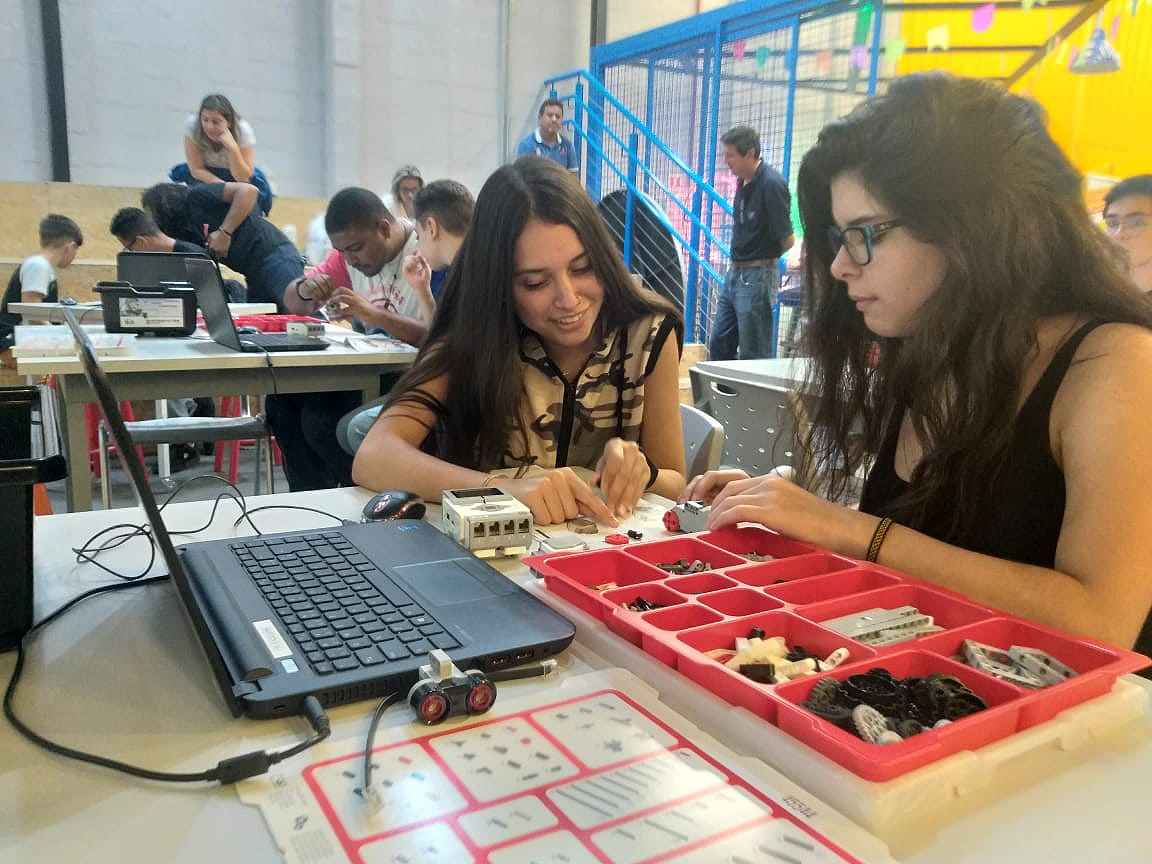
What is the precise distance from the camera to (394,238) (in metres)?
3.05

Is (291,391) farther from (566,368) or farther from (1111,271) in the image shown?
(1111,271)

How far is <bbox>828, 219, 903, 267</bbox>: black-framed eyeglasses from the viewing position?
3.16ft

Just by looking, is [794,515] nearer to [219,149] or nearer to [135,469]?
[135,469]

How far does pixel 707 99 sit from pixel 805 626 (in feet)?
16.6

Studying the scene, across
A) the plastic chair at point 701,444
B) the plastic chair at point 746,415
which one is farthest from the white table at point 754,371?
the plastic chair at point 701,444

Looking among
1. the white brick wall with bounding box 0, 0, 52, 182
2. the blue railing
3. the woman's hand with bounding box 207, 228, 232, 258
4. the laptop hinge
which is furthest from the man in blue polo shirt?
the laptop hinge

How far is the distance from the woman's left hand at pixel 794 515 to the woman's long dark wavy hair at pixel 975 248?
17 centimetres

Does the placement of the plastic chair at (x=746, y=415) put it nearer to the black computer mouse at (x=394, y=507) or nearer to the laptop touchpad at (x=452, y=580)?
the black computer mouse at (x=394, y=507)

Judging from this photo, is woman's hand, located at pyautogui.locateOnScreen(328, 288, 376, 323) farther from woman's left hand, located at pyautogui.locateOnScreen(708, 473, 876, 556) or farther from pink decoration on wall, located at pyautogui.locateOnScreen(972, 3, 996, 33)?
pink decoration on wall, located at pyautogui.locateOnScreen(972, 3, 996, 33)

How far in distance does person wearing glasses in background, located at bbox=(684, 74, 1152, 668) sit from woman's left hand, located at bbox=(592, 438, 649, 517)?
0.21 metres

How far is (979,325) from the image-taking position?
3.09 feet

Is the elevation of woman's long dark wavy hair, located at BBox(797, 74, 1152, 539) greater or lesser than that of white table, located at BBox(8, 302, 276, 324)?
greater

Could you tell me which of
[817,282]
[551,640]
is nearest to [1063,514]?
[817,282]

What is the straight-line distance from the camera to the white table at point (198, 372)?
1.99 meters
